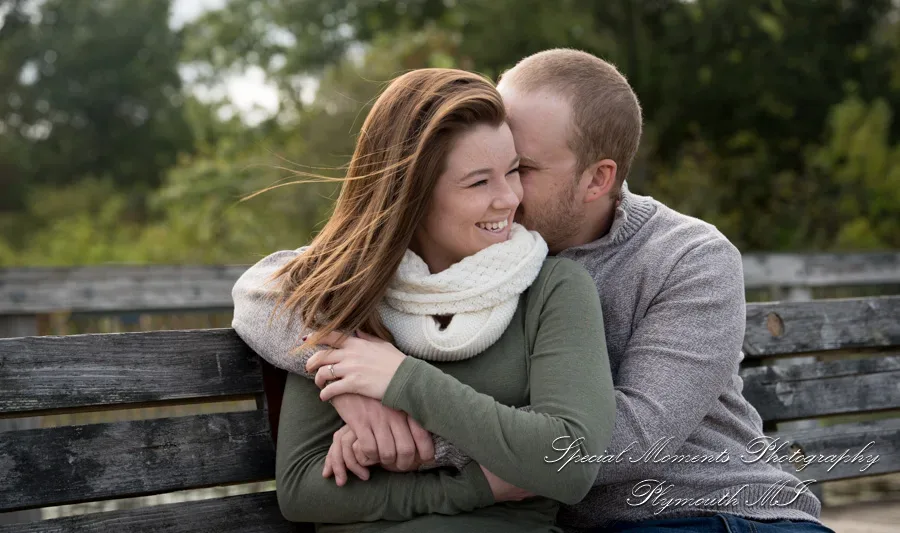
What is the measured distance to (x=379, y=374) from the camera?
7.23ft

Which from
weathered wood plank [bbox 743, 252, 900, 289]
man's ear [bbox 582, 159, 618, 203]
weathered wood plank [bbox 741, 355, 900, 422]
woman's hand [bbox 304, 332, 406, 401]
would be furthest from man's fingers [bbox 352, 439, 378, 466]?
weathered wood plank [bbox 743, 252, 900, 289]

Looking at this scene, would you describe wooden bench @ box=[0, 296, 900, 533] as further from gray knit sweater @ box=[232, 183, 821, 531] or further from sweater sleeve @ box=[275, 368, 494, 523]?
sweater sleeve @ box=[275, 368, 494, 523]

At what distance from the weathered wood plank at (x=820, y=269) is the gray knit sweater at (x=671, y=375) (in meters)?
4.03

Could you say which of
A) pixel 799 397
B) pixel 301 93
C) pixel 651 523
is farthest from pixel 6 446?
pixel 301 93

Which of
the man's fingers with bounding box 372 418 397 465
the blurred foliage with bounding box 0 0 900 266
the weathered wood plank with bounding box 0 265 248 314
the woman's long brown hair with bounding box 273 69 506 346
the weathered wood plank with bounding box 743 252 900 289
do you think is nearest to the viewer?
the man's fingers with bounding box 372 418 397 465

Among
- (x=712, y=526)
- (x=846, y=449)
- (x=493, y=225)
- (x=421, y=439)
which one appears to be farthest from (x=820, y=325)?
(x=421, y=439)

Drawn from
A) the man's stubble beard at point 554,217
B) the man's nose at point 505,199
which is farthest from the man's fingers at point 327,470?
the man's stubble beard at point 554,217

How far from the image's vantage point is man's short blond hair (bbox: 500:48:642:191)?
2.73 m

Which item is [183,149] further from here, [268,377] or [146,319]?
[268,377]

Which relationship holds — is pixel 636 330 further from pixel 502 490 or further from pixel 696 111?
pixel 696 111

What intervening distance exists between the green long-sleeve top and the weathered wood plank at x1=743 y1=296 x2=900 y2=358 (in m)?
1.15

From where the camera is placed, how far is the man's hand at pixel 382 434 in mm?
2209

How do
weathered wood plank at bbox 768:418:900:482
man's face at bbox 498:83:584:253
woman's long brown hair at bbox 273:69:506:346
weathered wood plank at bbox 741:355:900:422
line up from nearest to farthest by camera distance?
woman's long brown hair at bbox 273:69:506:346 < man's face at bbox 498:83:584:253 < weathered wood plank at bbox 741:355:900:422 < weathered wood plank at bbox 768:418:900:482

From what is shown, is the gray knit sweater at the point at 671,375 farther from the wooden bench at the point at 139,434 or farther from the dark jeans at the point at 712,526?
the wooden bench at the point at 139,434
